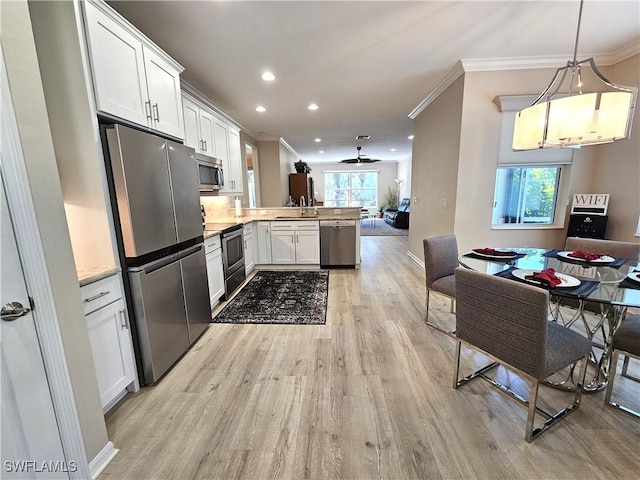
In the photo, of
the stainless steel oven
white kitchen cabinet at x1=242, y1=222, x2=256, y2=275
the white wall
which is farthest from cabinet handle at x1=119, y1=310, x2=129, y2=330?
white kitchen cabinet at x1=242, y1=222, x2=256, y2=275

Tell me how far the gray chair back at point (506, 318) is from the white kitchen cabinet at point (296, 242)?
3051 millimetres

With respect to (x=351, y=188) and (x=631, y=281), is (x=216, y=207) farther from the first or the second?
(x=351, y=188)

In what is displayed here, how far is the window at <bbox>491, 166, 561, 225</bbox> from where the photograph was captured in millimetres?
3283

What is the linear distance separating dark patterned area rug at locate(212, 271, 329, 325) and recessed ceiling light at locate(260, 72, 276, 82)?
2.72 m

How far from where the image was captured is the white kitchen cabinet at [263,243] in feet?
14.8

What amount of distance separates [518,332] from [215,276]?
9.23 feet

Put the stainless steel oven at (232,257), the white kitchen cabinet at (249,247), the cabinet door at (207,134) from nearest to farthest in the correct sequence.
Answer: the stainless steel oven at (232,257)
the cabinet door at (207,134)
the white kitchen cabinet at (249,247)

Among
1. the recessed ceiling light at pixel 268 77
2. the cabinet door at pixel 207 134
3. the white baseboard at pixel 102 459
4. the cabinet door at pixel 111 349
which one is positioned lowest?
the white baseboard at pixel 102 459

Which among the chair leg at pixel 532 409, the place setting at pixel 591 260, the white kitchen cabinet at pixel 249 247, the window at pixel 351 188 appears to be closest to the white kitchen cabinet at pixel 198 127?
the white kitchen cabinet at pixel 249 247

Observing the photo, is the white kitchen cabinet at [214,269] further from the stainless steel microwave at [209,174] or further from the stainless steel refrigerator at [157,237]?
the stainless steel microwave at [209,174]

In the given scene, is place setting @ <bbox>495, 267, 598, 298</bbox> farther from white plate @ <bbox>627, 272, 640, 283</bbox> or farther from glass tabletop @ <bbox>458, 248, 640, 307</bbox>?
white plate @ <bbox>627, 272, 640, 283</bbox>

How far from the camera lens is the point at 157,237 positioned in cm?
185

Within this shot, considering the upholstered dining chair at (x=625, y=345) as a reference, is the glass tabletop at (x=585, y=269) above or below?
above

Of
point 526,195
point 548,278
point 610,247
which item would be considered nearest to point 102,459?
→ point 548,278
